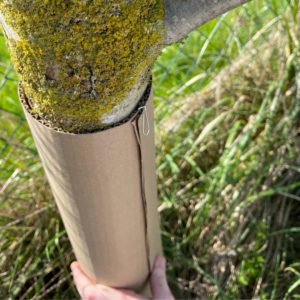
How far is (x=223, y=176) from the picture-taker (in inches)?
57.6

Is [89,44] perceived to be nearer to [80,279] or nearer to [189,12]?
[189,12]

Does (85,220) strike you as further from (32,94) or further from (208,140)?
(208,140)

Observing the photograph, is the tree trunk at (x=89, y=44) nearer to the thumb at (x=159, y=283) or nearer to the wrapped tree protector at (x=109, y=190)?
the wrapped tree protector at (x=109, y=190)

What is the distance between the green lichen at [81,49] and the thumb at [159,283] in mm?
676

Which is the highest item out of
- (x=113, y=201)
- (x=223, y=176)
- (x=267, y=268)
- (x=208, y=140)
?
(x=113, y=201)

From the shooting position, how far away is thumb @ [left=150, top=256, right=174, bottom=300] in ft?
3.45

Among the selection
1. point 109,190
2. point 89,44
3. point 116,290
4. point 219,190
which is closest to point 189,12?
point 89,44

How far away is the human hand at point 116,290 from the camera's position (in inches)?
38.9

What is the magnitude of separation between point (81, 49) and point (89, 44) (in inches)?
0.6

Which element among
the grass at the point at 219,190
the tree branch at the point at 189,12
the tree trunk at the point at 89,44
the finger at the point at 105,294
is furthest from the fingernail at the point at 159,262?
the tree branch at the point at 189,12

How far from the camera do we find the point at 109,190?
745 mm

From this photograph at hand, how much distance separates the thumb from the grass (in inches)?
15.9

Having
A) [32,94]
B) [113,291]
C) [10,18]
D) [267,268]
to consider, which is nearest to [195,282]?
[267,268]

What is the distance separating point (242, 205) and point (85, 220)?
0.90m
